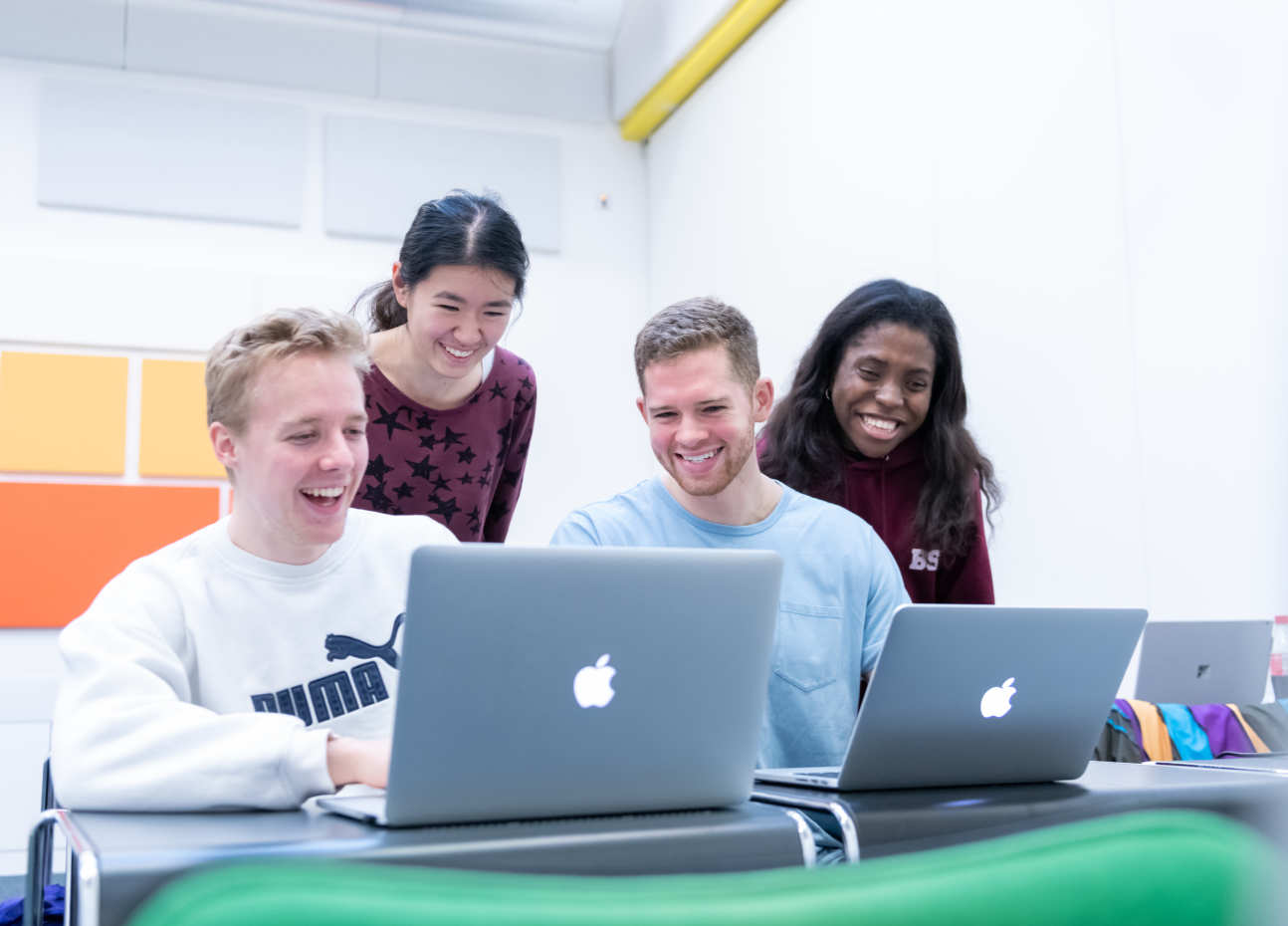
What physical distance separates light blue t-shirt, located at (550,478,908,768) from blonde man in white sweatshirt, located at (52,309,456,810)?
1.16ft

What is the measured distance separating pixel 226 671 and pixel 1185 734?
67.3 inches

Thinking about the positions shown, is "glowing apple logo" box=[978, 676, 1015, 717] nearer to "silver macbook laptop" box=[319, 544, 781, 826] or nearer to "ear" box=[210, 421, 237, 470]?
"silver macbook laptop" box=[319, 544, 781, 826]

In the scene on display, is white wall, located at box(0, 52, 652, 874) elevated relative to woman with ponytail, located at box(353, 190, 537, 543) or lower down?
elevated

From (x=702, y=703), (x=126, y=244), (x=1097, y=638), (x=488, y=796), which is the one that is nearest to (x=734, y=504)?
(x=1097, y=638)

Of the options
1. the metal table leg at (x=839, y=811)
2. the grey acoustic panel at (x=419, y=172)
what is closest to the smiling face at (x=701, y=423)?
the metal table leg at (x=839, y=811)

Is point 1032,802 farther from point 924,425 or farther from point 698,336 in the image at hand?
point 924,425

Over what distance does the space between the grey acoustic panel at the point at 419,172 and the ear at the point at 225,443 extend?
3756mm

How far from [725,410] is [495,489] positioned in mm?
988

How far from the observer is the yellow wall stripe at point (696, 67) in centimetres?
460

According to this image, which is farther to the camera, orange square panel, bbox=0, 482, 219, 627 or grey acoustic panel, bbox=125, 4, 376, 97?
grey acoustic panel, bbox=125, 4, 376, 97

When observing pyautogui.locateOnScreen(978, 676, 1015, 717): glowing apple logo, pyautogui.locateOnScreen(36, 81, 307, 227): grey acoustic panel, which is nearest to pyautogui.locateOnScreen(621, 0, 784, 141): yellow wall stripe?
pyautogui.locateOnScreen(36, 81, 307, 227): grey acoustic panel

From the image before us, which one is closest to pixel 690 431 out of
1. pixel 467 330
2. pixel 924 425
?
pixel 467 330

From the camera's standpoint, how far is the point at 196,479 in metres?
4.73

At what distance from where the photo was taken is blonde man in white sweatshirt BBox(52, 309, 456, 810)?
1315 mm
